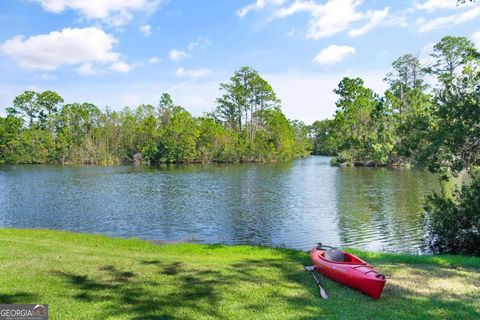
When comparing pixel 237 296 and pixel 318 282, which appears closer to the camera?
→ pixel 237 296

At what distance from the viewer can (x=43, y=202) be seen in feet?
113

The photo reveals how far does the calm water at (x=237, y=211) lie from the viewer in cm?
2278

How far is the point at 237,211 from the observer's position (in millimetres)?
30078

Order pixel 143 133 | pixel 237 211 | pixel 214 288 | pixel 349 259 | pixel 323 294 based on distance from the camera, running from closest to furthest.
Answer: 1. pixel 323 294
2. pixel 214 288
3. pixel 349 259
4. pixel 237 211
5. pixel 143 133

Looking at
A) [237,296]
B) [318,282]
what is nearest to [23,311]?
[237,296]

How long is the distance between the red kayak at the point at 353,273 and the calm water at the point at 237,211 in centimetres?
883

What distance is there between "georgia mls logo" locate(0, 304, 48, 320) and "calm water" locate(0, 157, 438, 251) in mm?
13768

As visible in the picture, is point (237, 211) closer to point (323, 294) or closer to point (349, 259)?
point (349, 259)

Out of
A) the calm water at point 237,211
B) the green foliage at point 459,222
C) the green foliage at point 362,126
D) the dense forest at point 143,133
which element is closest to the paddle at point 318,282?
the calm water at point 237,211

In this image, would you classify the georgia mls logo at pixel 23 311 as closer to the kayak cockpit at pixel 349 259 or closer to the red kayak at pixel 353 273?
the red kayak at pixel 353 273

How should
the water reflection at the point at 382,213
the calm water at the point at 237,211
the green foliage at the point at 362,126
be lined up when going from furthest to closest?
the green foliage at the point at 362,126 < the calm water at the point at 237,211 < the water reflection at the point at 382,213

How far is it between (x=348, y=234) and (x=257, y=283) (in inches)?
553

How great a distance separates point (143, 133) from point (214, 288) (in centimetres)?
9030

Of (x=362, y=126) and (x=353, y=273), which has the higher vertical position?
(x=362, y=126)
